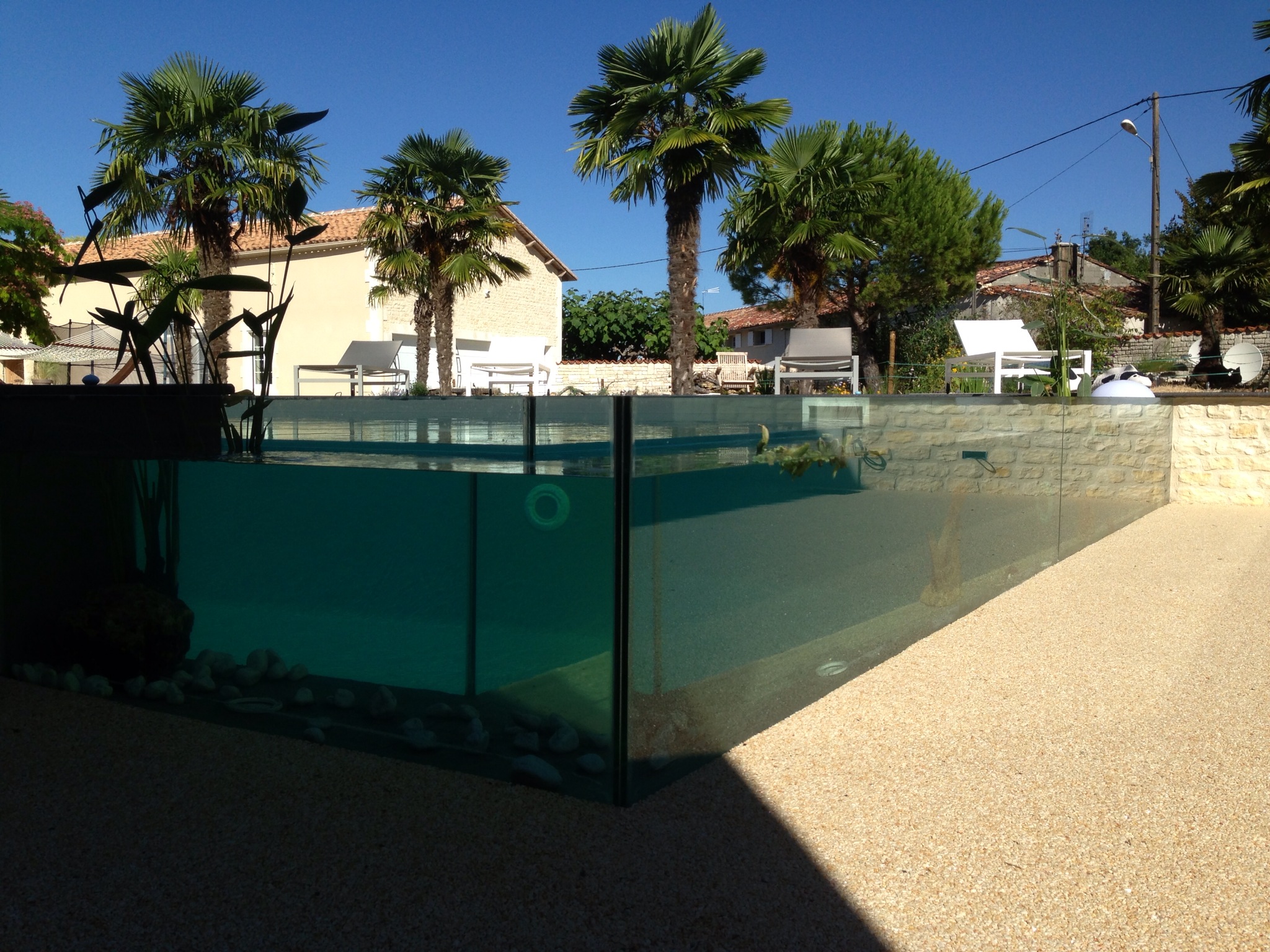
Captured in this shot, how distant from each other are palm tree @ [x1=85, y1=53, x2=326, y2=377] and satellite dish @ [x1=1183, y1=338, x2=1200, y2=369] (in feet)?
38.4

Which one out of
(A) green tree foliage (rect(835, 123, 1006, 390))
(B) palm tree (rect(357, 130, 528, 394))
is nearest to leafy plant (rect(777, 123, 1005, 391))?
(A) green tree foliage (rect(835, 123, 1006, 390))

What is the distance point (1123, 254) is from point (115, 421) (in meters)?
57.3

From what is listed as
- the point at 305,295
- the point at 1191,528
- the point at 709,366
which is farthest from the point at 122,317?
the point at 305,295

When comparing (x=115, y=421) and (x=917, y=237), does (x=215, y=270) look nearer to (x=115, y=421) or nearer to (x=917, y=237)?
(x=115, y=421)

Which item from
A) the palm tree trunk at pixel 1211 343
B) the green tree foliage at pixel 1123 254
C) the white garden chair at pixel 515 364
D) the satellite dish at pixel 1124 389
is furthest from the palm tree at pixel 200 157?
the green tree foliage at pixel 1123 254

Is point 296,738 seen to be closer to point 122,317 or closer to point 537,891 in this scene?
point 537,891

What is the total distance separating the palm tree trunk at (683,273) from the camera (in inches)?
550

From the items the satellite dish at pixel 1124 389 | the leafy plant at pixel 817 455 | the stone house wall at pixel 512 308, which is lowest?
the leafy plant at pixel 817 455

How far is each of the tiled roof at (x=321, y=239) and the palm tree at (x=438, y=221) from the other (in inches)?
142

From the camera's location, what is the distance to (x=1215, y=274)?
1953 centimetres

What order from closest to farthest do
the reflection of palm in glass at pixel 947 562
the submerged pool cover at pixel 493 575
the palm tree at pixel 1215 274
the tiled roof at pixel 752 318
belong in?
the submerged pool cover at pixel 493 575, the reflection of palm in glass at pixel 947 562, the palm tree at pixel 1215 274, the tiled roof at pixel 752 318

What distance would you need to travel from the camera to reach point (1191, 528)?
23.9 ft

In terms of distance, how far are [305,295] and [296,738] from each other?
21.3 meters

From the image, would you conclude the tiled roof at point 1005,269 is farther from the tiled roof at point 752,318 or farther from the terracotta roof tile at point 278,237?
the terracotta roof tile at point 278,237
